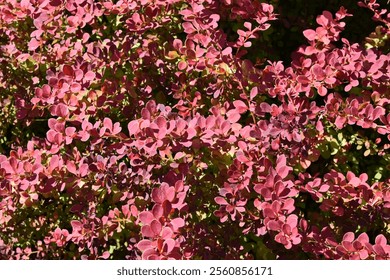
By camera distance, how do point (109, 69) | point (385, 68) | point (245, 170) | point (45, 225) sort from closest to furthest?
point (245, 170) → point (385, 68) → point (109, 69) → point (45, 225)

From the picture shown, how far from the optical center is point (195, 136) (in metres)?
2.01

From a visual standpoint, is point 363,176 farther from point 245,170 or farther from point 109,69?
point 109,69

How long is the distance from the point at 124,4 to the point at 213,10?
38 cm

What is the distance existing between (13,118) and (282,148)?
1.49 m

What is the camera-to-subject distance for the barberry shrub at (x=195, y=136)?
6.57ft

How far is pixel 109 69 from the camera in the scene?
94.9 inches

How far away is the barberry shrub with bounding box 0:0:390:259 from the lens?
2004mm

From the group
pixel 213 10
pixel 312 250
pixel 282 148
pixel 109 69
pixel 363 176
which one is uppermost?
pixel 213 10

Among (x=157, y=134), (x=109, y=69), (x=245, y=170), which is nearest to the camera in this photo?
(x=157, y=134)
